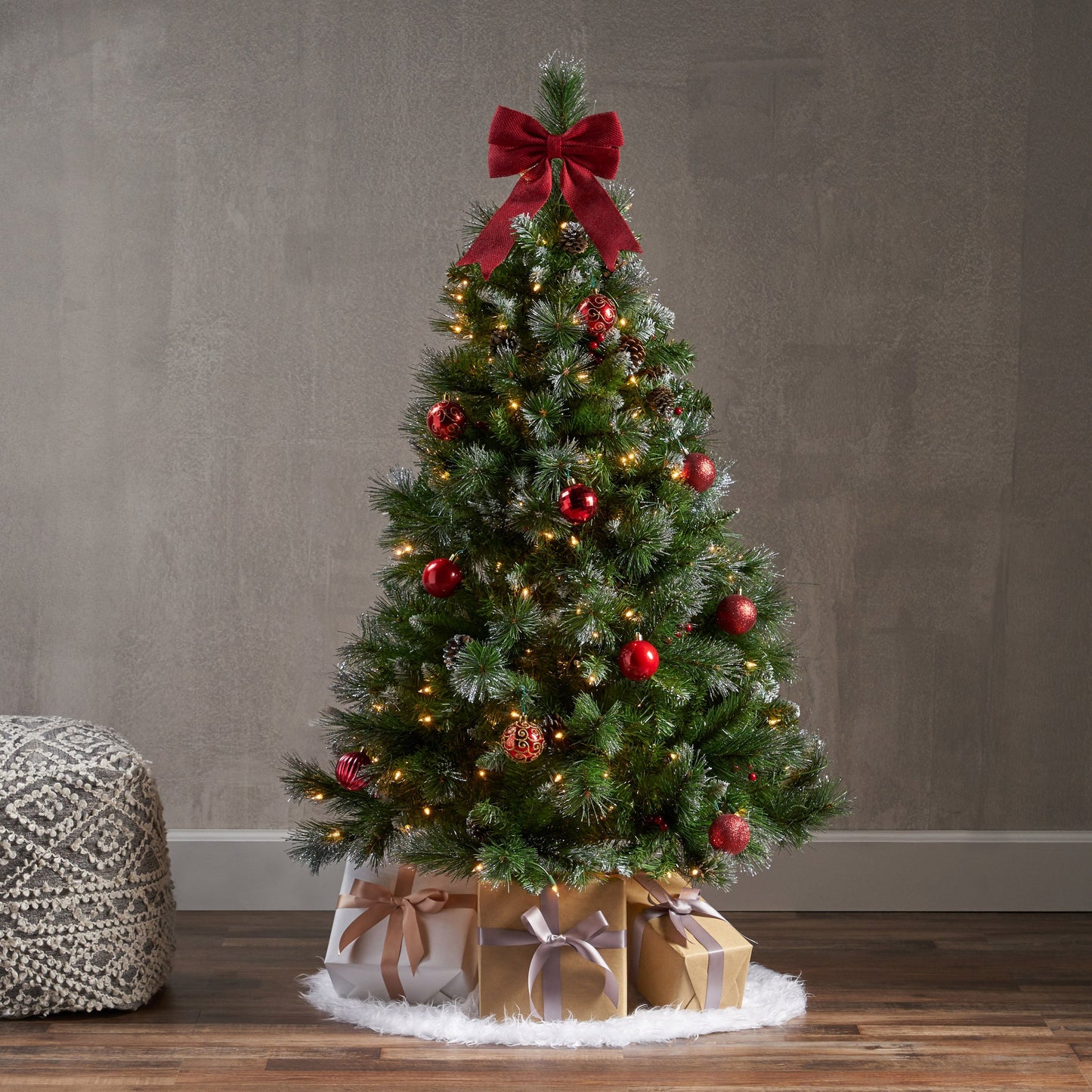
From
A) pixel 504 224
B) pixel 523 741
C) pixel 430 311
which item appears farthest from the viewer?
pixel 430 311

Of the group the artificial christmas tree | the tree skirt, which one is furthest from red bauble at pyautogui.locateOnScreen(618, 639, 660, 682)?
the tree skirt

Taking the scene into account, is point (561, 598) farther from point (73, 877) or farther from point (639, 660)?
point (73, 877)

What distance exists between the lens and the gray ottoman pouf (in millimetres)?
1750

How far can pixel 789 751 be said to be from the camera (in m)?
1.85

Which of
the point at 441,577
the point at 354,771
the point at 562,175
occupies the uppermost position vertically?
the point at 562,175

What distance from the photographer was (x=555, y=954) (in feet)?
5.78

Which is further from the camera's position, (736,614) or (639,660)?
(736,614)

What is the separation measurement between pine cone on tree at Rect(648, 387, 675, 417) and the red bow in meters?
0.22

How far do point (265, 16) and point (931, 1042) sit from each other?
2.37 meters

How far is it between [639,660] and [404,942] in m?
0.63

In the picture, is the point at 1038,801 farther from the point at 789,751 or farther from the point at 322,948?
the point at 322,948

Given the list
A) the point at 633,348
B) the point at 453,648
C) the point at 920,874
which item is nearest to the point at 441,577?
the point at 453,648

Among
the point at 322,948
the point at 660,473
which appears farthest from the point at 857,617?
the point at 322,948

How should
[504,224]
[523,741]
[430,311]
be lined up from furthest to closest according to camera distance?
[430,311] < [504,224] < [523,741]
